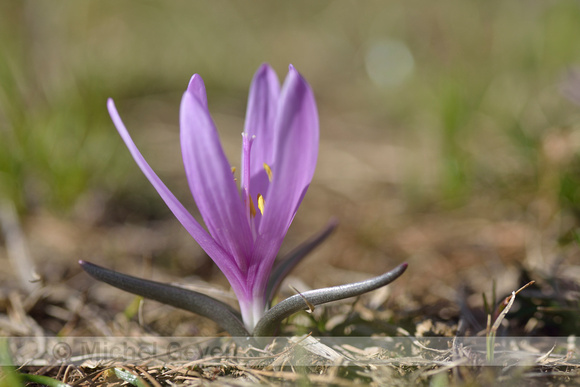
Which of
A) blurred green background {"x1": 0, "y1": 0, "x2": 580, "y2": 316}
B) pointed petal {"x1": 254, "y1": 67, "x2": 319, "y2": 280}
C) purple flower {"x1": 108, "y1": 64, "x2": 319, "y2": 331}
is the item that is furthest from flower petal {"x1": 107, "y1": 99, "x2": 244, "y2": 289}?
blurred green background {"x1": 0, "y1": 0, "x2": 580, "y2": 316}

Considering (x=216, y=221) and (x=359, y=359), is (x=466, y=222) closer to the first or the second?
(x=359, y=359)

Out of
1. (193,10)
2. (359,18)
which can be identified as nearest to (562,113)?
(359,18)

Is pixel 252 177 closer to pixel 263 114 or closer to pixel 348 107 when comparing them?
pixel 263 114

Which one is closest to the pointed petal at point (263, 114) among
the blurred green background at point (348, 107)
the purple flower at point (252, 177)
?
the purple flower at point (252, 177)

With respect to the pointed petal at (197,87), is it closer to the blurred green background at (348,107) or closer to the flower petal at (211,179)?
the flower petal at (211,179)
